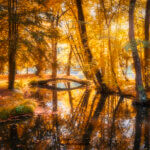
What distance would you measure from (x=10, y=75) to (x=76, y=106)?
5257 millimetres

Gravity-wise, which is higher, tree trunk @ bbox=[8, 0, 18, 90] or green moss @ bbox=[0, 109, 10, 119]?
tree trunk @ bbox=[8, 0, 18, 90]

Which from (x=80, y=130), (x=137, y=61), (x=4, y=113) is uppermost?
Answer: (x=137, y=61)

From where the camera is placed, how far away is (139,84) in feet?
37.4

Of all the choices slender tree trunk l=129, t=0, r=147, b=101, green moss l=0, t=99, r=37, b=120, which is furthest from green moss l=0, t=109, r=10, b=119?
slender tree trunk l=129, t=0, r=147, b=101

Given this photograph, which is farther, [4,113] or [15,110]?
[15,110]

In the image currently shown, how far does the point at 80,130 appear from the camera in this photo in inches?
297

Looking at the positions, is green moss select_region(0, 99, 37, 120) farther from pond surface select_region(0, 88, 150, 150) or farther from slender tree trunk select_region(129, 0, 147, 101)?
slender tree trunk select_region(129, 0, 147, 101)

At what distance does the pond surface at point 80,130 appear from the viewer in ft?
20.1

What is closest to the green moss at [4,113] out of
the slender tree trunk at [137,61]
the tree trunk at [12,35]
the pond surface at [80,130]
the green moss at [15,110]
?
the green moss at [15,110]

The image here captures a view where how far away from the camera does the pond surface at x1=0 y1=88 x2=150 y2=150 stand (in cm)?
611

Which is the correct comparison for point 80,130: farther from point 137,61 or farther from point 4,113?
point 137,61

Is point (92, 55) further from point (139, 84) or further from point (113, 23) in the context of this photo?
point (139, 84)

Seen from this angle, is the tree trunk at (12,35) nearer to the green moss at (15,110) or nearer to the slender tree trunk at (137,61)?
the green moss at (15,110)

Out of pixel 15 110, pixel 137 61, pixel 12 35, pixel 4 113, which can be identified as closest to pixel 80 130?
pixel 15 110
